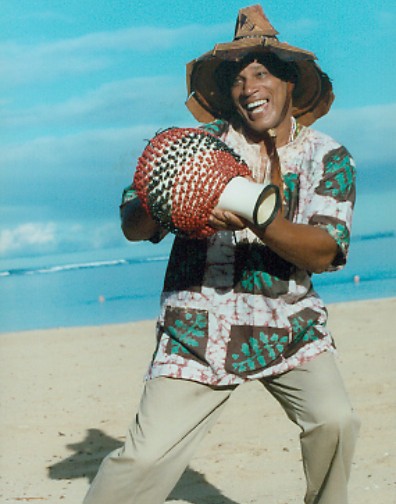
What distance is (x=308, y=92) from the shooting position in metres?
4.16

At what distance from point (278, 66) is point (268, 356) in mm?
1180

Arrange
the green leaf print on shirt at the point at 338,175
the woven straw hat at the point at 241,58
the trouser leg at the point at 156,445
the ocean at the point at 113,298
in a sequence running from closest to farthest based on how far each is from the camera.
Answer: the trouser leg at the point at 156,445 → the green leaf print on shirt at the point at 338,175 → the woven straw hat at the point at 241,58 → the ocean at the point at 113,298

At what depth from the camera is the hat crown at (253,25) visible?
3.97m

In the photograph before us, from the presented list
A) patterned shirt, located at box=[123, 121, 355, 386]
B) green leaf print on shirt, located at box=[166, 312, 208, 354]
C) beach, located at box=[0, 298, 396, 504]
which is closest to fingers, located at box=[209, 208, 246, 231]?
patterned shirt, located at box=[123, 121, 355, 386]

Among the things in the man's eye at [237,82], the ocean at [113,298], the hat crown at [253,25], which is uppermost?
the hat crown at [253,25]

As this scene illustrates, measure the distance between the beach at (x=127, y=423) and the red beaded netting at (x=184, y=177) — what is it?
2382 millimetres

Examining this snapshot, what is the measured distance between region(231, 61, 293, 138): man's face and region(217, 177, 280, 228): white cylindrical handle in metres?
0.53

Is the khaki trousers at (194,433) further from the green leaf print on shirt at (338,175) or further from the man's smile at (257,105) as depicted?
the man's smile at (257,105)

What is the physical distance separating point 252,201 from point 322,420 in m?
0.96

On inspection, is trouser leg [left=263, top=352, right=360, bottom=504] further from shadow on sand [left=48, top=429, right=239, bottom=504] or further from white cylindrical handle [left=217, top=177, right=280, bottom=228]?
shadow on sand [left=48, top=429, right=239, bottom=504]

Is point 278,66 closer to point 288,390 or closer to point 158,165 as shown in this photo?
point 158,165

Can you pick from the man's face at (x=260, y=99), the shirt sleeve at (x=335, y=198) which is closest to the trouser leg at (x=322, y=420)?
the shirt sleeve at (x=335, y=198)

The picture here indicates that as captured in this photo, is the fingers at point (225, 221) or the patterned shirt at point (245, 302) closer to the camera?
the fingers at point (225, 221)

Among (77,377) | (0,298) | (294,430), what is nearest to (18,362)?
(77,377)
